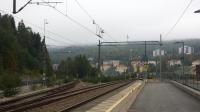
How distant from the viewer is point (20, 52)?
113562 millimetres

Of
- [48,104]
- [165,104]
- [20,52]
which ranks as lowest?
[48,104]

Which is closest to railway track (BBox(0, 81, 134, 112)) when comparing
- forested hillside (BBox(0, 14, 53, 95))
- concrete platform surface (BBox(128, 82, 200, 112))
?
concrete platform surface (BBox(128, 82, 200, 112))

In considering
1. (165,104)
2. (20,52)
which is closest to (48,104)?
(165,104)

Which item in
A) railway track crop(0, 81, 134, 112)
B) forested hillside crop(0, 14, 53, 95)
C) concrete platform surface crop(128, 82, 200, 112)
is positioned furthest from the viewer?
forested hillside crop(0, 14, 53, 95)

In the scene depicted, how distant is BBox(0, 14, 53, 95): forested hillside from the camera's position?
10350 centimetres

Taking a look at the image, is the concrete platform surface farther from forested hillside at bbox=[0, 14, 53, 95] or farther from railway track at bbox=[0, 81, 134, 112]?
forested hillside at bbox=[0, 14, 53, 95]

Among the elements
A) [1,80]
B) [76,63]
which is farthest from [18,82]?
[76,63]

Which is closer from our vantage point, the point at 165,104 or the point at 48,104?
the point at 165,104

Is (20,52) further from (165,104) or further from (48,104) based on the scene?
(165,104)

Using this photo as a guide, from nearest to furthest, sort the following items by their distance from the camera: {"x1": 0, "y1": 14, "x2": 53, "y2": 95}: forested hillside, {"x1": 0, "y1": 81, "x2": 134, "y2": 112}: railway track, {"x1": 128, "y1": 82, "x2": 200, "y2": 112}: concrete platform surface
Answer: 1. {"x1": 128, "y1": 82, "x2": 200, "y2": 112}: concrete platform surface
2. {"x1": 0, "y1": 81, "x2": 134, "y2": 112}: railway track
3. {"x1": 0, "y1": 14, "x2": 53, "y2": 95}: forested hillside

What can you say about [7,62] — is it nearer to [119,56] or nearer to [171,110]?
[119,56]

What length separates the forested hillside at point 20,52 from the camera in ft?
340

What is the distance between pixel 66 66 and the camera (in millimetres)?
149625

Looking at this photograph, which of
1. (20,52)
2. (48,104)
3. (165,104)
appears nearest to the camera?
(165,104)
